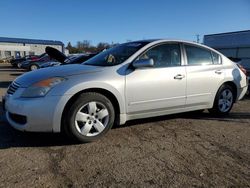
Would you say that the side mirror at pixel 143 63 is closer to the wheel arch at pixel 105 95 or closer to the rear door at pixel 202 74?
the wheel arch at pixel 105 95

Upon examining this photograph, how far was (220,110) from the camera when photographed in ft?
19.1

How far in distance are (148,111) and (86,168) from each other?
1755 millimetres

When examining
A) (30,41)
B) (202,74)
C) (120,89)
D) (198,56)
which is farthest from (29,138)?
(30,41)

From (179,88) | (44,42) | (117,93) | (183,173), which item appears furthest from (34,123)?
(44,42)

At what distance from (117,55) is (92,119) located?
140 centimetres

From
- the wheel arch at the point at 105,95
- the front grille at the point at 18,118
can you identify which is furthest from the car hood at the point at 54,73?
the front grille at the point at 18,118

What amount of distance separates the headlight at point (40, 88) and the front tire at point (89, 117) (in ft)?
1.31

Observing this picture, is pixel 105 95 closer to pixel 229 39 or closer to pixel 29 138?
pixel 29 138

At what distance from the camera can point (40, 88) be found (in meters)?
3.86

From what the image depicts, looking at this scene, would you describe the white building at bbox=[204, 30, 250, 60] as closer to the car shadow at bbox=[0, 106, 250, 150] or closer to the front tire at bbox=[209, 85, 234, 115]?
the front tire at bbox=[209, 85, 234, 115]

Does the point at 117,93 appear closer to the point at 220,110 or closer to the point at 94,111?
the point at 94,111

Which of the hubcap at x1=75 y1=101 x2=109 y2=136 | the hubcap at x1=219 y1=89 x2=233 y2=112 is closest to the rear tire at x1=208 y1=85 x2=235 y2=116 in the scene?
the hubcap at x1=219 y1=89 x2=233 y2=112

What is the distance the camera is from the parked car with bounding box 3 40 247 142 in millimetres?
3865

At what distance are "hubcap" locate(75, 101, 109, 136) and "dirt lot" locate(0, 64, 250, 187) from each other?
20 cm
